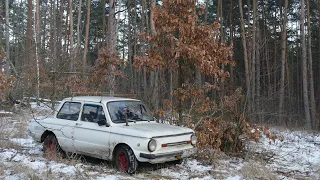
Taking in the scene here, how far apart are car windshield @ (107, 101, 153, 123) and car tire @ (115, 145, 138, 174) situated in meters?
0.77

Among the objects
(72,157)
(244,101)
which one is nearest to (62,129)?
(72,157)

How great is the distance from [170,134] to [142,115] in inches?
56.2

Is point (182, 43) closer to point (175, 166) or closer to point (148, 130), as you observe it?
point (148, 130)

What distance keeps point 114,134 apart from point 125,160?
616 millimetres

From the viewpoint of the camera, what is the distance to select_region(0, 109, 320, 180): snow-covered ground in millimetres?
7245

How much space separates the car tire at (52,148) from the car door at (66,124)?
0.61ft

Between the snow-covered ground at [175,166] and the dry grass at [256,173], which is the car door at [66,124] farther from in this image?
the dry grass at [256,173]

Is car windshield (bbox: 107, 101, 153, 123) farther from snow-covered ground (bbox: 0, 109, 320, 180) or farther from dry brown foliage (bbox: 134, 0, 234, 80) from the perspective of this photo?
dry brown foliage (bbox: 134, 0, 234, 80)

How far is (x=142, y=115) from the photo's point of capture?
29.1 feet

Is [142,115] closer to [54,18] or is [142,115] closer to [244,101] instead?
[244,101]

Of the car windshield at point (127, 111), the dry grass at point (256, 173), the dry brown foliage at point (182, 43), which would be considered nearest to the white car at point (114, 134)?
the car windshield at point (127, 111)

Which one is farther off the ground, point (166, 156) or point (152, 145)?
point (152, 145)

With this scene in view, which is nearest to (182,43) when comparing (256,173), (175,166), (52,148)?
(175,166)

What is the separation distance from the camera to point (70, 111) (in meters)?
9.16
